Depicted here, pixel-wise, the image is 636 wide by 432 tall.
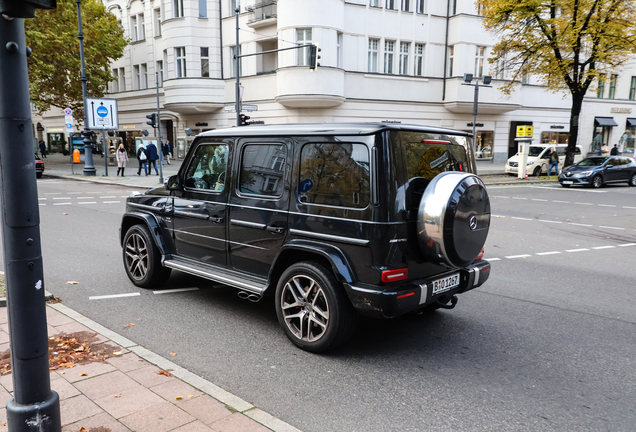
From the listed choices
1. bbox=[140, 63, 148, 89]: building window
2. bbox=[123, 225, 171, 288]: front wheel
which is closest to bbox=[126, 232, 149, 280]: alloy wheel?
bbox=[123, 225, 171, 288]: front wheel

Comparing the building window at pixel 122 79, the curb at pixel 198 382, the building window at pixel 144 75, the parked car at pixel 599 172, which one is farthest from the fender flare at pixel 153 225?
the building window at pixel 122 79

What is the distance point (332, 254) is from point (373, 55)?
93.6 feet

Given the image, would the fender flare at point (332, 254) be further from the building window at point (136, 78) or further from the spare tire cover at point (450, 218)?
the building window at point (136, 78)

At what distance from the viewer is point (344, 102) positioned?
98.0ft

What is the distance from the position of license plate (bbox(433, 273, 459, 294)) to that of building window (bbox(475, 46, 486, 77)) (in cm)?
3089

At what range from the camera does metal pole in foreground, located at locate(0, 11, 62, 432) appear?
93.3 inches

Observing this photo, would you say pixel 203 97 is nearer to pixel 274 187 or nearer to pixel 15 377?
pixel 274 187

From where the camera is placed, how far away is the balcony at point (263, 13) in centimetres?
2956

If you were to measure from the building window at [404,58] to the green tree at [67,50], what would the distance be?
18.7 metres

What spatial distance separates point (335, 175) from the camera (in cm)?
425

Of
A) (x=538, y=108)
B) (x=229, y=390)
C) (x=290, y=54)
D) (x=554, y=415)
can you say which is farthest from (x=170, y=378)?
(x=538, y=108)

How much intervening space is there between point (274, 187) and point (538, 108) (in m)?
36.7

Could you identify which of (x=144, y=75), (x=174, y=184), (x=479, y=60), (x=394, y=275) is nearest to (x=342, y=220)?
(x=394, y=275)

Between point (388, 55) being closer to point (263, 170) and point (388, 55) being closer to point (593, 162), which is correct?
point (593, 162)
